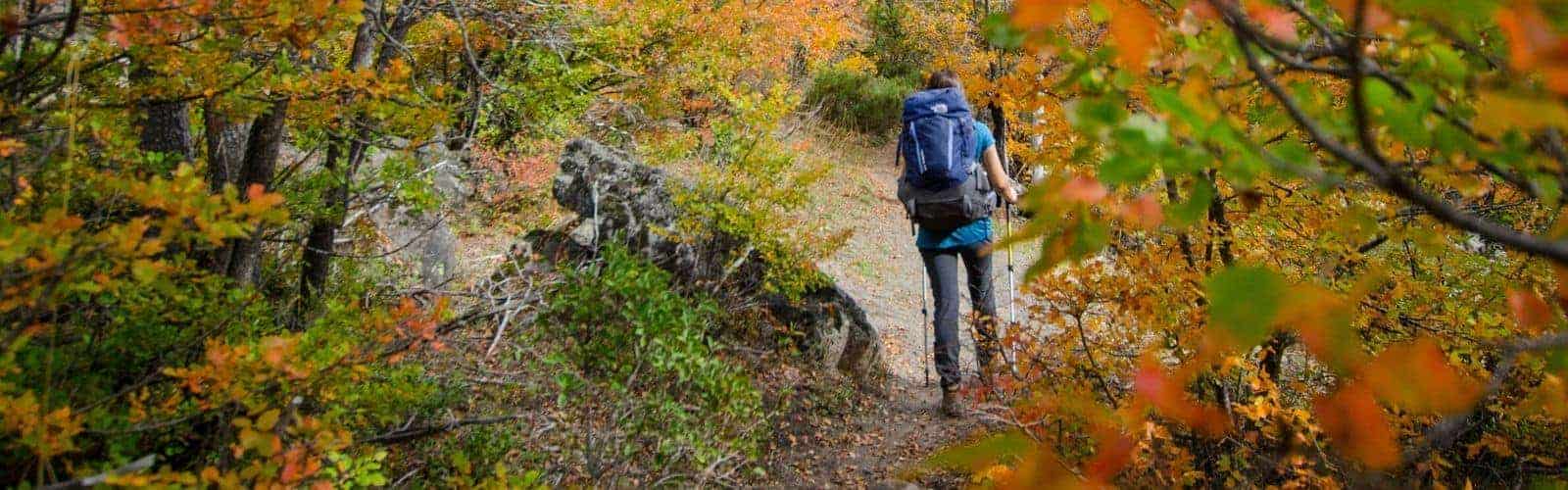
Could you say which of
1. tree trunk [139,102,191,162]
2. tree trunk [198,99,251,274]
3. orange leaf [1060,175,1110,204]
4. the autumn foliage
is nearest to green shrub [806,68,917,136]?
the autumn foliage

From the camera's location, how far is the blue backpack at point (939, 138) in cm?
395

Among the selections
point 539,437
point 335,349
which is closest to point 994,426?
point 539,437

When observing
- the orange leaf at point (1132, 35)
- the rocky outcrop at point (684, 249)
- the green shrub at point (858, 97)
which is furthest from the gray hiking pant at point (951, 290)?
the green shrub at point (858, 97)

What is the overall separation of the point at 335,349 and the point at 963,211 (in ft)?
8.87

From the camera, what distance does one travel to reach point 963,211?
397 centimetres

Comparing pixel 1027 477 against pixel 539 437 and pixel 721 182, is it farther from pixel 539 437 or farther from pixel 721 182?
pixel 721 182

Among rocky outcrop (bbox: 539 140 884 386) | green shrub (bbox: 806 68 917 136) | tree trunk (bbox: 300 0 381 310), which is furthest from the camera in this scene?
green shrub (bbox: 806 68 917 136)

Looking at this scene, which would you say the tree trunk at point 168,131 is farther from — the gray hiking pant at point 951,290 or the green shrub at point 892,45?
the green shrub at point 892,45

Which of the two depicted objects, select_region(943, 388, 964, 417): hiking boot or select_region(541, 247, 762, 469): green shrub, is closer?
select_region(541, 247, 762, 469): green shrub

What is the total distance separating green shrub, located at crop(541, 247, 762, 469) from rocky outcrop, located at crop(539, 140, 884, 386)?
1228 mm

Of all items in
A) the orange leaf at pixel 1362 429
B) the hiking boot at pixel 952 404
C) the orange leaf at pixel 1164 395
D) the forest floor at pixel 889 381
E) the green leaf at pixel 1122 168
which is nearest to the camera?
the green leaf at pixel 1122 168

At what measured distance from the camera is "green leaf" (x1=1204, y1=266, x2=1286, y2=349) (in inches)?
26.7

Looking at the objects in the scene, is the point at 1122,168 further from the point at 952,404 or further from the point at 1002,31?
the point at 952,404

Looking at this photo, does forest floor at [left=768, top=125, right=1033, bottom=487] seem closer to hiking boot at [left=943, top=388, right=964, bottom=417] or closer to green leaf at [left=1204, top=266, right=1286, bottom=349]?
hiking boot at [left=943, top=388, right=964, bottom=417]
